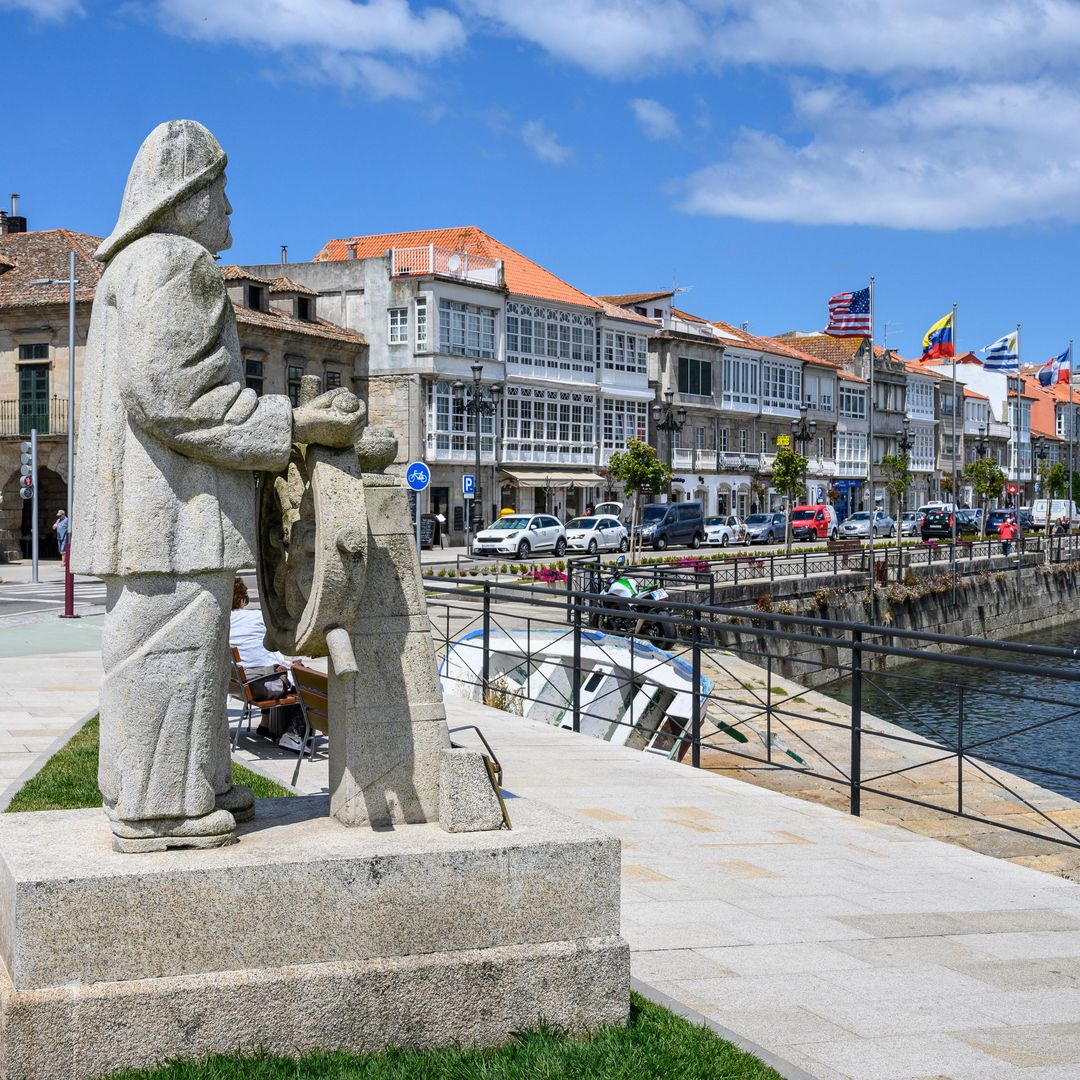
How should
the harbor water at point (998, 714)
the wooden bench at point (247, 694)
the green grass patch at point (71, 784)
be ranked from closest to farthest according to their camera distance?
the green grass patch at point (71, 784) → the wooden bench at point (247, 694) → the harbor water at point (998, 714)

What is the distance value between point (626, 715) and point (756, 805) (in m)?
5.08

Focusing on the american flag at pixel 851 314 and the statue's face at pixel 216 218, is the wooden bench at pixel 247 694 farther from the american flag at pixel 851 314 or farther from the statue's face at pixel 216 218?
the american flag at pixel 851 314

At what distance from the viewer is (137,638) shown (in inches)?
174

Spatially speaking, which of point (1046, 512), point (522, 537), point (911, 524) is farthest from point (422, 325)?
point (1046, 512)

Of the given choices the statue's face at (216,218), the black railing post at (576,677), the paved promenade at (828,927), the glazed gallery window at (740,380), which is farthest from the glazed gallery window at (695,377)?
the statue's face at (216,218)

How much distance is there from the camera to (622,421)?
6756 cm

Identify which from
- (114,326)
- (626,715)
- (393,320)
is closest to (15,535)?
(393,320)

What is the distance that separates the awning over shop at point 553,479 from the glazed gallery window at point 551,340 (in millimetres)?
4417

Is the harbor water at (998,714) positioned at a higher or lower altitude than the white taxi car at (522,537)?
lower

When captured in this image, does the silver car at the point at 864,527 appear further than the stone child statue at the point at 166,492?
Yes

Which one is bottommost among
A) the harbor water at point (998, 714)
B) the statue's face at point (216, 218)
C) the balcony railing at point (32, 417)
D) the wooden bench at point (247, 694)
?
the harbor water at point (998, 714)

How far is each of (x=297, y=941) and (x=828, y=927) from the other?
2.73m

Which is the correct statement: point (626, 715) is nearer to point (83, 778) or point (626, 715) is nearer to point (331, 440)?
point (83, 778)

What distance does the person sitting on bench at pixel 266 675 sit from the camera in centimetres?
1060
